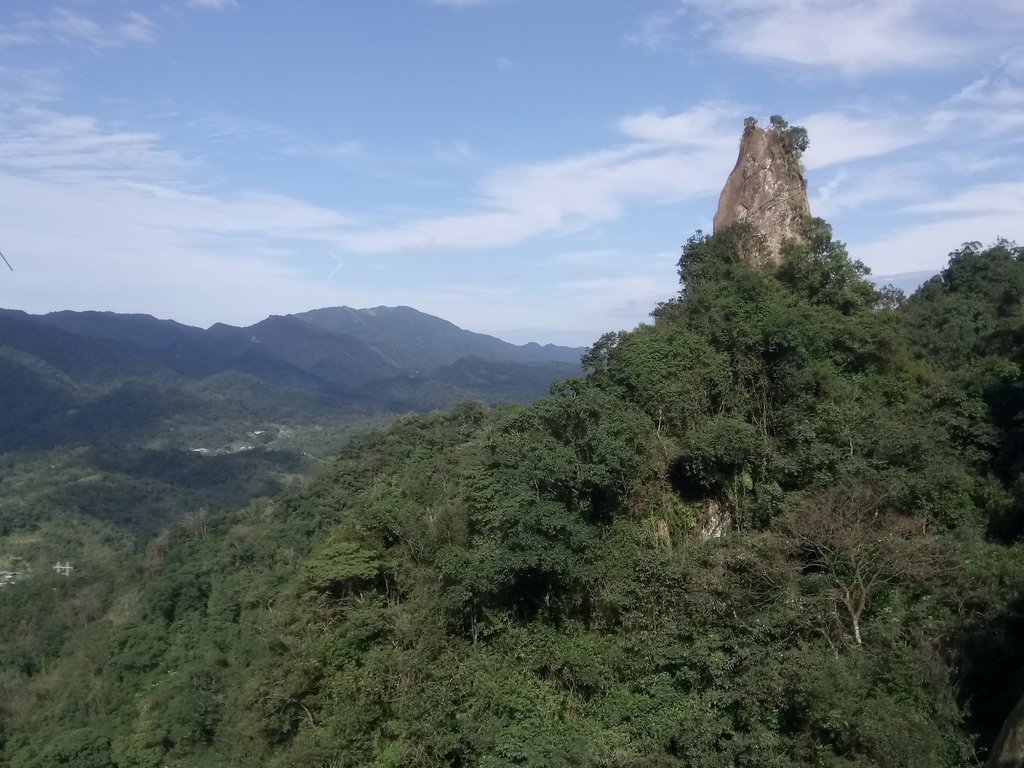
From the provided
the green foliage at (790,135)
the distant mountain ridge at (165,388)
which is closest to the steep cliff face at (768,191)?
the green foliage at (790,135)

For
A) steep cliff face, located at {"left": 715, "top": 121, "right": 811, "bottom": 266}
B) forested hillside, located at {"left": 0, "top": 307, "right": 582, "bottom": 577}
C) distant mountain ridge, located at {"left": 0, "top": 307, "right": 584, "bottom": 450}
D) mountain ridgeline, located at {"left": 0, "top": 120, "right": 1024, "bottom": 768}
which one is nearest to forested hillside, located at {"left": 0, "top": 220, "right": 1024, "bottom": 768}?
mountain ridgeline, located at {"left": 0, "top": 120, "right": 1024, "bottom": 768}

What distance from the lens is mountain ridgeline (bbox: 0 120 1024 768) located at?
8773 mm

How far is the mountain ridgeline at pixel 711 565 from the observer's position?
28.8ft

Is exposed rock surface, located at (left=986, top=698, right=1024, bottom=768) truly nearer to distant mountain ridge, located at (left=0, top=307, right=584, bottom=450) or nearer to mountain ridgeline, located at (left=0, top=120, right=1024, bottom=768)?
mountain ridgeline, located at (left=0, top=120, right=1024, bottom=768)

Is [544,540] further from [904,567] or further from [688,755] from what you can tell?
[904,567]

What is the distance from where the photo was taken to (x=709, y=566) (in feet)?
34.9

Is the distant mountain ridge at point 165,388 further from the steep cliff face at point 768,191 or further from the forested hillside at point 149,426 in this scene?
the steep cliff face at point 768,191

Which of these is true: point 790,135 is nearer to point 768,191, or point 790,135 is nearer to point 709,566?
point 768,191

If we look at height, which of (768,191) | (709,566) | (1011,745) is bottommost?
(1011,745)

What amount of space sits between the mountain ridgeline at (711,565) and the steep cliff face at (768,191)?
23.3 inches

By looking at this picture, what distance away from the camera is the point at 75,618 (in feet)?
105

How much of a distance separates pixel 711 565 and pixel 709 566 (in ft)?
0.11

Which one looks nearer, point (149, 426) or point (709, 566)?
point (709, 566)

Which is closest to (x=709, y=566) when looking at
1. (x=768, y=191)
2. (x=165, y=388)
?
(x=768, y=191)
